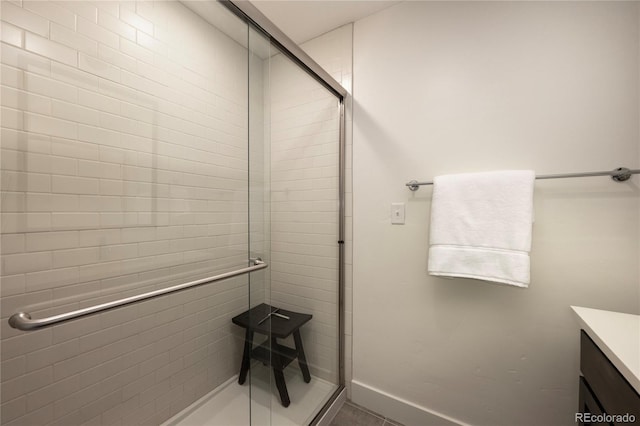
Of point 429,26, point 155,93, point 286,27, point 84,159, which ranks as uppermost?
point 286,27

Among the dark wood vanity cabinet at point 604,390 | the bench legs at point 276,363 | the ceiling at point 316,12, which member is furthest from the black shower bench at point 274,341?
the ceiling at point 316,12

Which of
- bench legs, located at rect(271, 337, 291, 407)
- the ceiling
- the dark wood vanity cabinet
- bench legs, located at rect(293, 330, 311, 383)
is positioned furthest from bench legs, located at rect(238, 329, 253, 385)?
the ceiling

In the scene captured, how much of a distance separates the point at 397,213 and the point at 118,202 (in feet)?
4.16

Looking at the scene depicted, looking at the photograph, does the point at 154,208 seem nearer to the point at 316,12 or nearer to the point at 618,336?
the point at 316,12

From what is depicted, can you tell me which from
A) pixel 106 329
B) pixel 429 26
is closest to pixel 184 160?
pixel 106 329

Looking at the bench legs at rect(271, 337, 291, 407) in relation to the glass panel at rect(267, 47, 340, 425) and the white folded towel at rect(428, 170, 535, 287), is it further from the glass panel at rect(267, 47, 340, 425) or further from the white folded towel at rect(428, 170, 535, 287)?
the white folded towel at rect(428, 170, 535, 287)

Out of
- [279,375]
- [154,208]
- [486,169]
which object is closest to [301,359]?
[279,375]

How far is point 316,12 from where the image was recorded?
1438mm

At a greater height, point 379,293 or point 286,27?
point 286,27

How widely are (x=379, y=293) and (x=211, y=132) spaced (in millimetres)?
1213

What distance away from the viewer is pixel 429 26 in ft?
4.23

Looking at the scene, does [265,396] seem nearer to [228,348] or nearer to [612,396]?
[228,348]

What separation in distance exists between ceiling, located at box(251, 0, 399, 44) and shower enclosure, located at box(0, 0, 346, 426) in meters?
0.42

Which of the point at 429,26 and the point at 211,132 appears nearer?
the point at 211,132
